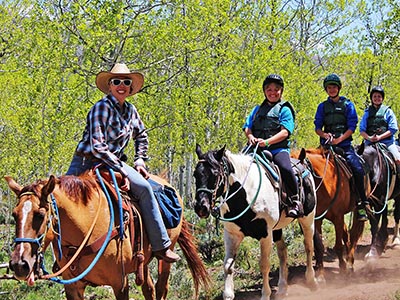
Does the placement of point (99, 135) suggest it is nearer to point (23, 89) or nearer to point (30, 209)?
point (30, 209)

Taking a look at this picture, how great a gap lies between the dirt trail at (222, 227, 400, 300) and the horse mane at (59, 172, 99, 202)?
399 centimetres

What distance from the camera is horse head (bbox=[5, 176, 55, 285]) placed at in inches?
150

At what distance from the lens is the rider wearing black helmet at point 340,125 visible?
8930 millimetres

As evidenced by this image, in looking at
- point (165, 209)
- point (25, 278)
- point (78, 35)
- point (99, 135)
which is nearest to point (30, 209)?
point (25, 278)

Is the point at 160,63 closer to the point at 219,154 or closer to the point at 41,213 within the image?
the point at 219,154

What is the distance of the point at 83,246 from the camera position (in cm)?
465

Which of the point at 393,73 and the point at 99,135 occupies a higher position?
the point at 393,73

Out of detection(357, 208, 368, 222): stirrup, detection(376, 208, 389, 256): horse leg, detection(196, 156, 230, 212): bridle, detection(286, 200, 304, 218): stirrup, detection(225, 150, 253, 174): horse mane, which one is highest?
detection(225, 150, 253, 174): horse mane

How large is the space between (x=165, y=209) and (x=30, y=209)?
2.29 meters

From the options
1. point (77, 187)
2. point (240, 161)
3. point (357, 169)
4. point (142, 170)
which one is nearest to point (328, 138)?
point (357, 169)

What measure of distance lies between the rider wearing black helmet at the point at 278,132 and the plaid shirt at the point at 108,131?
2.17 meters

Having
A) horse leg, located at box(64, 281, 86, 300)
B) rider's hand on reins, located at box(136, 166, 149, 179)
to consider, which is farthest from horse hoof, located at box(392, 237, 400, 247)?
horse leg, located at box(64, 281, 86, 300)

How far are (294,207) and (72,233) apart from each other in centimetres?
357

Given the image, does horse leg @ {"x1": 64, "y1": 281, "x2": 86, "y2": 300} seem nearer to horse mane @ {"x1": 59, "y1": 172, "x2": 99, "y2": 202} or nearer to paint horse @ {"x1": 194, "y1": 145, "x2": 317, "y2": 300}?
horse mane @ {"x1": 59, "y1": 172, "x2": 99, "y2": 202}
